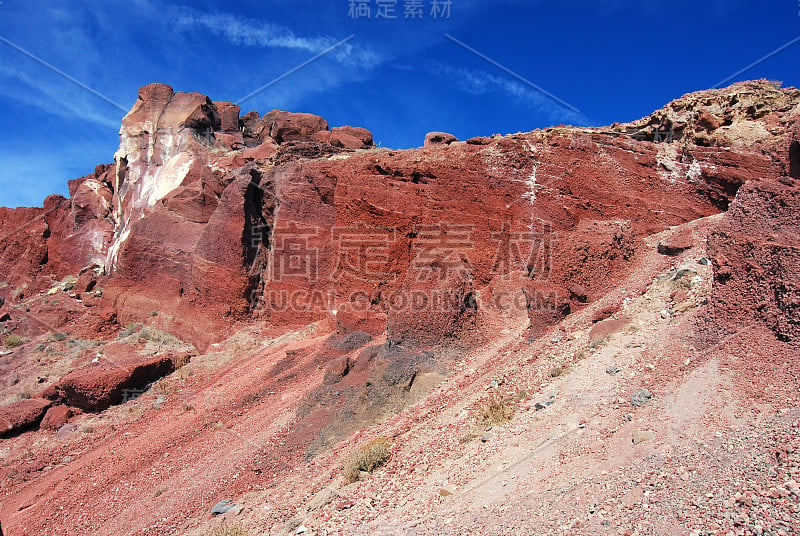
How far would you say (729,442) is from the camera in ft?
13.5

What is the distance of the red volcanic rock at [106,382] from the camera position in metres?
13.2

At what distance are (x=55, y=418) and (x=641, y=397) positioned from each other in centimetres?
1392

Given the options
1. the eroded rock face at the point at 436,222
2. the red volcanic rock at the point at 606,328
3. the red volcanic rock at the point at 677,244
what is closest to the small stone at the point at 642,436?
the red volcanic rock at the point at 606,328

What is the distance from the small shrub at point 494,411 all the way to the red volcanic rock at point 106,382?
35.9ft

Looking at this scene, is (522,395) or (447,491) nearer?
(447,491)

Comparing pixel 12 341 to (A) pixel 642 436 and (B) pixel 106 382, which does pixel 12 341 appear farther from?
(A) pixel 642 436

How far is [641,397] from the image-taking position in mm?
5344

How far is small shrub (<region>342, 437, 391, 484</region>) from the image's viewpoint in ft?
21.2

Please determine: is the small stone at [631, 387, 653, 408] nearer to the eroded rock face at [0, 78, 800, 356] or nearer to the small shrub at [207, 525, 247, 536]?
the eroded rock face at [0, 78, 800, 356]

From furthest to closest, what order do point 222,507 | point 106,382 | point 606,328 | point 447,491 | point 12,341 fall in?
point 12,341, point 106,382, point 222,507, point 606,328, point 447,491

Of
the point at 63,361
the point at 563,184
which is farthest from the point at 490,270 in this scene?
the point at 63,361

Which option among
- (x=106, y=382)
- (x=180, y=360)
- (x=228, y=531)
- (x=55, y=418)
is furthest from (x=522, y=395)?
(x=55, y=418)

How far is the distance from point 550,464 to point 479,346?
5.16m

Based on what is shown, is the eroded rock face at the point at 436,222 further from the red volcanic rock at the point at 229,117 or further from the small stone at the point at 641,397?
the red volcanic rock at the point at 229,117
